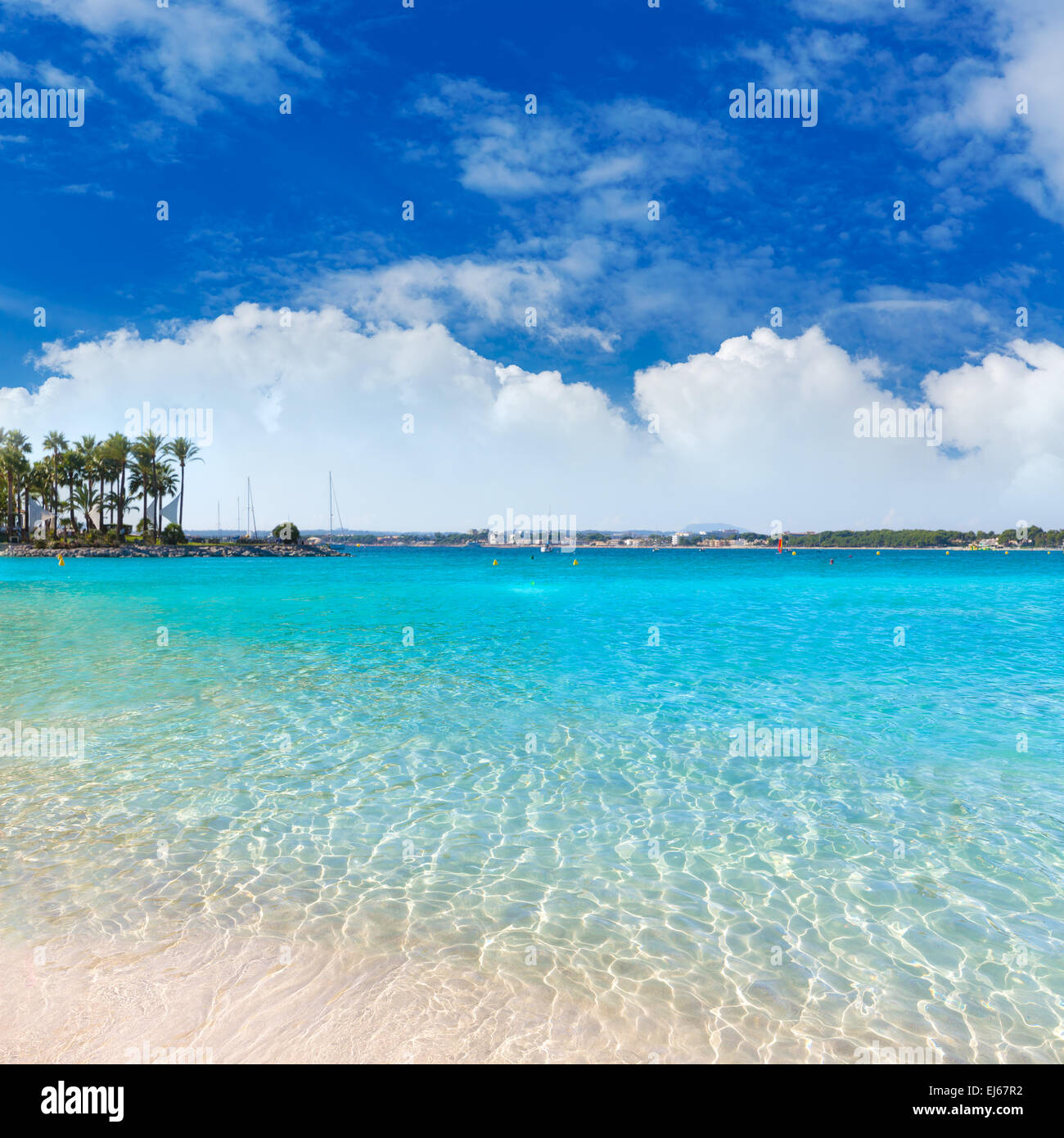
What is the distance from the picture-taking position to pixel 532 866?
7.98 metres

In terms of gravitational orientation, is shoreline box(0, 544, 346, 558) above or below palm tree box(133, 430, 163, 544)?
below

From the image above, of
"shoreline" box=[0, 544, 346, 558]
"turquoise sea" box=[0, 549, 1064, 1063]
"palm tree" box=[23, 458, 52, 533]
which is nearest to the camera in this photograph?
"turquoise sea" box=[0, 549, 1064, 1063]

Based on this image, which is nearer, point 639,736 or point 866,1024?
point 866,1024

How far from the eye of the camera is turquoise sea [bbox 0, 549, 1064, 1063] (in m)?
5.29

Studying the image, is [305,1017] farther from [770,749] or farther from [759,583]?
[759,583]

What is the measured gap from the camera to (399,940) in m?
6.42

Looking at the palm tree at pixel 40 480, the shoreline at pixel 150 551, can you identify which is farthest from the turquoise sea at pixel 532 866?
the palm tree at pixel 40 480

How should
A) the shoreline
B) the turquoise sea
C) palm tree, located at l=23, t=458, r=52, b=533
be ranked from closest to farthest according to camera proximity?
the turquoise sea, the shoreline, palm tree, located at l=23, t=458, r=52, b=533

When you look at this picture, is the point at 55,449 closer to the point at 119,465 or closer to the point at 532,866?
the point at 119,465

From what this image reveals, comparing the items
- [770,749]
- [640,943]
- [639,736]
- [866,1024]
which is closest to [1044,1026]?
[866,1024]

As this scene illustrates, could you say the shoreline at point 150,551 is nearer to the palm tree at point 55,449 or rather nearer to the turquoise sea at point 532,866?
the palm tree at point 55,449

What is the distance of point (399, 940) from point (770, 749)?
865cm

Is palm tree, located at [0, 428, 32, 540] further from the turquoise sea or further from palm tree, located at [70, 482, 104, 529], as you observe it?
the turquoise sea

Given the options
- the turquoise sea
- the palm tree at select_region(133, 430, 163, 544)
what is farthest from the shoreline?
the turquoise sea
